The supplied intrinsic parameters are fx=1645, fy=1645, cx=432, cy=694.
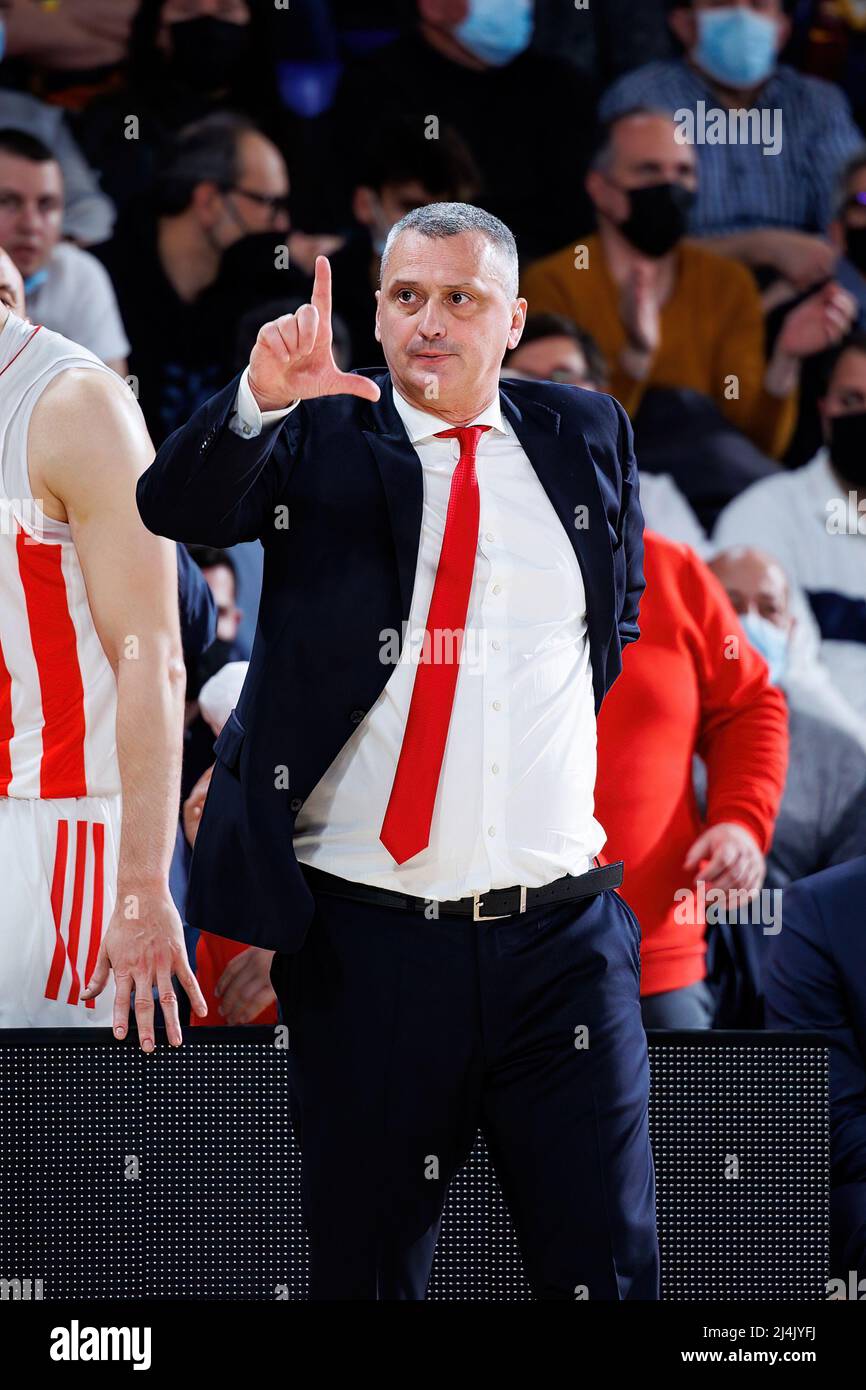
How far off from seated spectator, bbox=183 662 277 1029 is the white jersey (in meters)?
0.46

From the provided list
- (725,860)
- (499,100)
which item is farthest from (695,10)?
(725,860)

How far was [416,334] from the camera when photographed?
168 centimetres

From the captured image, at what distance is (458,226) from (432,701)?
1.61 ft

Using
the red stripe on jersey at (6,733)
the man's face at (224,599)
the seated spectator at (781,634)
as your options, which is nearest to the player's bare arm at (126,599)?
the red stripe on jersey at (6,733)

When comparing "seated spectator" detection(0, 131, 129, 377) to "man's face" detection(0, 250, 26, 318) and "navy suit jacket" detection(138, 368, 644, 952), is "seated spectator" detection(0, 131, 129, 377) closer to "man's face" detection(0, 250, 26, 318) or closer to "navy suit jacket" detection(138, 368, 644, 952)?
"man's face" detection(0, 250, 26, 318)

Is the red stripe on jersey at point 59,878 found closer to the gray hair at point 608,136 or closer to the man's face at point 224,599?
the man's face at point 224,599

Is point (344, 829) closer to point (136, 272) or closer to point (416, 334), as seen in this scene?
point (416, 334)

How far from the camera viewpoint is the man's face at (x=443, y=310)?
1.68m

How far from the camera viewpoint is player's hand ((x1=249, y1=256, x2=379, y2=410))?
1513mm

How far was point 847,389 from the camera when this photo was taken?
4062 millimetres

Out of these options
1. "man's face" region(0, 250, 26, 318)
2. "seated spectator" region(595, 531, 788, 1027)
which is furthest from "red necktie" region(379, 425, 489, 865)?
"seated spectator" region(595, 531, 788, 1027)

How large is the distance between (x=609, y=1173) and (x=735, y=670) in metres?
1.56

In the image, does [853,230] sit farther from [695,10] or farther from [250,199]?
[250,199]

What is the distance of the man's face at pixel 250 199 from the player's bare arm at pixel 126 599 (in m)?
1.97
